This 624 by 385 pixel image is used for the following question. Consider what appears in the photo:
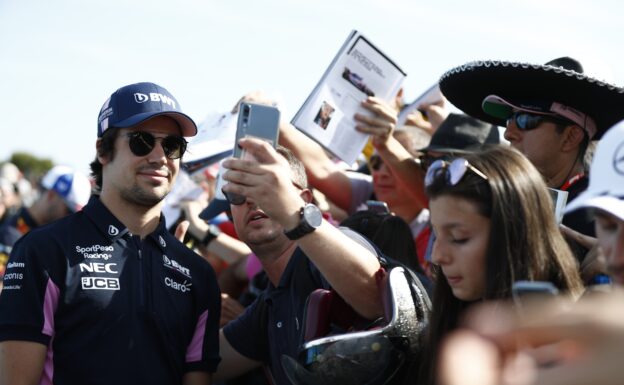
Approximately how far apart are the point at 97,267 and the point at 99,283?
0.08m

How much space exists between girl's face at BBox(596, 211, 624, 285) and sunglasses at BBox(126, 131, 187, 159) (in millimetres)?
2184

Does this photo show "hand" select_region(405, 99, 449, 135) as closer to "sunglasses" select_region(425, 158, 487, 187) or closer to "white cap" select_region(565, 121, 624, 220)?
"sunglasses" select_region(425, 158, 487, 187)

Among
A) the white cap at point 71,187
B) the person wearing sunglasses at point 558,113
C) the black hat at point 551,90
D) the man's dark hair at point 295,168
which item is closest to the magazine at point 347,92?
the man's dark hair at point 295,168

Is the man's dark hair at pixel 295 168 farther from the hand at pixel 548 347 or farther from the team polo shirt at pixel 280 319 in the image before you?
the hand at pixel 548 347

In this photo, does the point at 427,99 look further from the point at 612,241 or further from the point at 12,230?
the point at 12,230

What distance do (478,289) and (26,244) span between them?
186 cm

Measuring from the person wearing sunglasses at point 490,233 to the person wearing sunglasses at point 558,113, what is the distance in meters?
0.91

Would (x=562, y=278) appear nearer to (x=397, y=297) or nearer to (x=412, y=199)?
(x=397, y=297)

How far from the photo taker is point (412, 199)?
5.28m

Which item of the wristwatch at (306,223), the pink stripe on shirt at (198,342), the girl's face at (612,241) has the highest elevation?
the girl's face at (612,241)

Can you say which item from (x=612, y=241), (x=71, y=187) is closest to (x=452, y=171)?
(x=612, y=241)

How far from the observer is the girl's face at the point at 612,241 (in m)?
2.10

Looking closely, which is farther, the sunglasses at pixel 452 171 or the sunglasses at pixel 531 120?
the sunglasses at pixel 531 120

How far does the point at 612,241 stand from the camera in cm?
216
